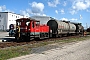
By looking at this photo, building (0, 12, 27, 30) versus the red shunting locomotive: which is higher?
building (0, 12, 27, 30)

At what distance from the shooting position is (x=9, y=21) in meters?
86.0

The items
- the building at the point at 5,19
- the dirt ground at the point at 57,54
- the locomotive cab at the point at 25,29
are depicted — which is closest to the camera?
the dirt ground at the point at 57,54

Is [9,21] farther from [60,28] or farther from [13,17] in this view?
[60,28]

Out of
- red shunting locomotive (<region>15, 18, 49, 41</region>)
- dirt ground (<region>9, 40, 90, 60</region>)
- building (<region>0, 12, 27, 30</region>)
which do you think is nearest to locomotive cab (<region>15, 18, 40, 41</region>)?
red shunting locomotive (<region>15, 18, 49, 41</region>)

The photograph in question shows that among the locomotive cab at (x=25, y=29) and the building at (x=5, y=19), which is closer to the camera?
the locomotive cab at (x=25, y=29)

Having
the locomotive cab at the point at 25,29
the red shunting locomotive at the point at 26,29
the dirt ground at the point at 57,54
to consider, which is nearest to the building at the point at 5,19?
the red shunting locomotive at the point at 26,29

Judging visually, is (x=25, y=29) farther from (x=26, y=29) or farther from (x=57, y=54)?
(x=57, y=54)

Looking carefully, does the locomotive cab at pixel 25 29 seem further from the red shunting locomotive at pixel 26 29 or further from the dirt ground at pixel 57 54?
the dirt ground at pixel 57 54

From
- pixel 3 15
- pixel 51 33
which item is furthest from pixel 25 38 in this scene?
pixel 3 15

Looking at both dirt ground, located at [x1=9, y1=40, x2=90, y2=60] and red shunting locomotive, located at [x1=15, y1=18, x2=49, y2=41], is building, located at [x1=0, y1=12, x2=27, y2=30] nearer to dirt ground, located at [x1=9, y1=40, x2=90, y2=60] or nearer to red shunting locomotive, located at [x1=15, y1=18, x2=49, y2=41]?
red shunting locomotive, located at [x1=15, y1=18, x2=49, y2=41]

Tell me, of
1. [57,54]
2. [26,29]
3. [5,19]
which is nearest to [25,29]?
[26,29]

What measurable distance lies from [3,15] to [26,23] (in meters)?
63.3

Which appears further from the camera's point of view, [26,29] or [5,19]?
[5,19]

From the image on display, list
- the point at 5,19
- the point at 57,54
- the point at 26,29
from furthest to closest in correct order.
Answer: the point at 5,19 → the point at 26,29 → the point at 57,54
